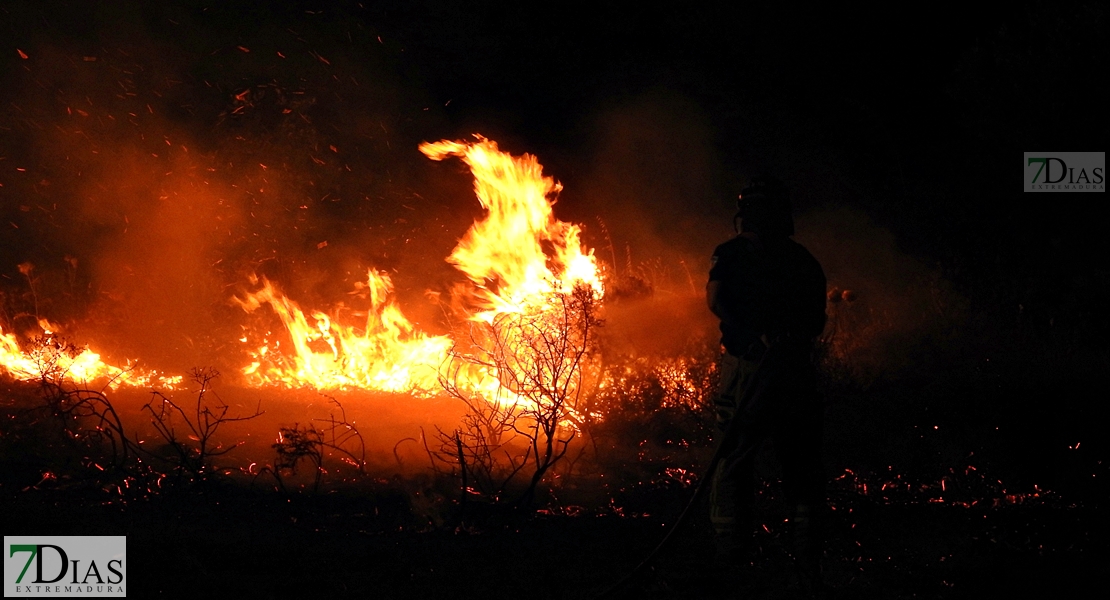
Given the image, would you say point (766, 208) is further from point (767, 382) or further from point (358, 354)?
point (358, 354)

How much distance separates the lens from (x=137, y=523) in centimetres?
627

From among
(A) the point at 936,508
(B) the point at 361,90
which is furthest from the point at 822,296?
(B) the point at 361,90

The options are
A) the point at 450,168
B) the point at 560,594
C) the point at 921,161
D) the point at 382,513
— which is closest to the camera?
the point at 560,594

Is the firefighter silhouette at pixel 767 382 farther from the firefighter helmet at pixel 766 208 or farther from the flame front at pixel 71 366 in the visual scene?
the flame front at pixel 71 366

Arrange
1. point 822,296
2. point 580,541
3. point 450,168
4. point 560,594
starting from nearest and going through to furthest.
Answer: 1. point 560,594
2. point 822,296
3. point 580,541
4. point 450,168

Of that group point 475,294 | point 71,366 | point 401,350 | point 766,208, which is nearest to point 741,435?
point 766,208

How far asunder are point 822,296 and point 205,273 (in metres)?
9.66

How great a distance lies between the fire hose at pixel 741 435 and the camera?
539 centimetres

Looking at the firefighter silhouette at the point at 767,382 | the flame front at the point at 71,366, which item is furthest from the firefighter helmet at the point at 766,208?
the flame front at the point at 71,366

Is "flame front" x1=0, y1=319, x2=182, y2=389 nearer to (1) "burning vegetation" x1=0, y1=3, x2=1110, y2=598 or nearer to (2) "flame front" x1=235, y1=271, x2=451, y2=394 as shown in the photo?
(1) "burning vegetation" x1=0, y1=3, x2=1110, y2=598

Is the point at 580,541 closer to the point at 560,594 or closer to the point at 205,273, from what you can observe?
the point at 560,594

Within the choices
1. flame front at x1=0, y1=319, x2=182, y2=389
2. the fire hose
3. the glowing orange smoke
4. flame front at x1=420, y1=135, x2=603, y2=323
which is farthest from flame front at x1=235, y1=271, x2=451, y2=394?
the fire hose

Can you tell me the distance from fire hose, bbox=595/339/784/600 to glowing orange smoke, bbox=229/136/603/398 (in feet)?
10.4

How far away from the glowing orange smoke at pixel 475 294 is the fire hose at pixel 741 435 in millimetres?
3177
